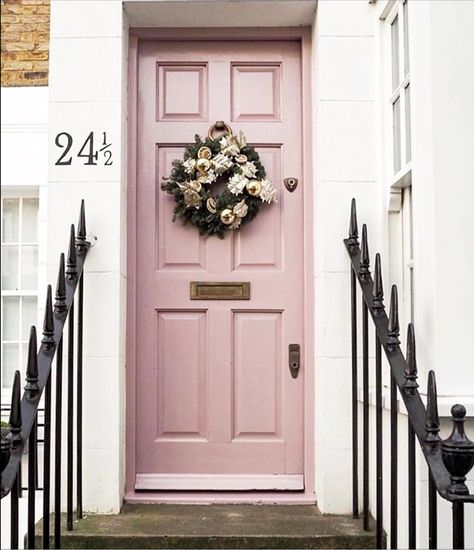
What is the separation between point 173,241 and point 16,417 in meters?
1.69

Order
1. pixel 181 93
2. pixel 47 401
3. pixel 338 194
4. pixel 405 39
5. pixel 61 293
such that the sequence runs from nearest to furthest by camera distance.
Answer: pixel 47 401, pixel 61 293, pixel 405 39, pixel 338 194, pixel 181 93

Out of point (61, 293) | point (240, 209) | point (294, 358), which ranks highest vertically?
point (240, 209)

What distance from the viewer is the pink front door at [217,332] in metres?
4.27

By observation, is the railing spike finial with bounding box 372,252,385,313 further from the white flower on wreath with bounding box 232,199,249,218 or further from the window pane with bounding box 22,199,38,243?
the window pane with bounding box 22,199,38,243

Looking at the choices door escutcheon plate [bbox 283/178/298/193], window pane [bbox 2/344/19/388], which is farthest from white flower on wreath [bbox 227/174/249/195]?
window pane [bbox 2/344/19/388]

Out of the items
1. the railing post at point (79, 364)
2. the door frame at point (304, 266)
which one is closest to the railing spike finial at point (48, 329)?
the railing post at point (79, 364)

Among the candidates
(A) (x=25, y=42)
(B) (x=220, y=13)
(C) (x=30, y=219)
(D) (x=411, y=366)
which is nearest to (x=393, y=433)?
(D) (x=411, y=366)

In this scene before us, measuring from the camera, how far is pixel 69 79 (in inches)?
162

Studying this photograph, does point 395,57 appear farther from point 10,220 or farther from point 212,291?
point 10,220

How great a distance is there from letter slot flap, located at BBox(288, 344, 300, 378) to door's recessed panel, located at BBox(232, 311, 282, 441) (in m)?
0.06

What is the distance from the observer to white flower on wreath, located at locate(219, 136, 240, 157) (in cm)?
423

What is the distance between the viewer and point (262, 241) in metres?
4.32

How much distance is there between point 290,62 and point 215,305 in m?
1.34

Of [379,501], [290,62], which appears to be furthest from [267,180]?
[379,501]
